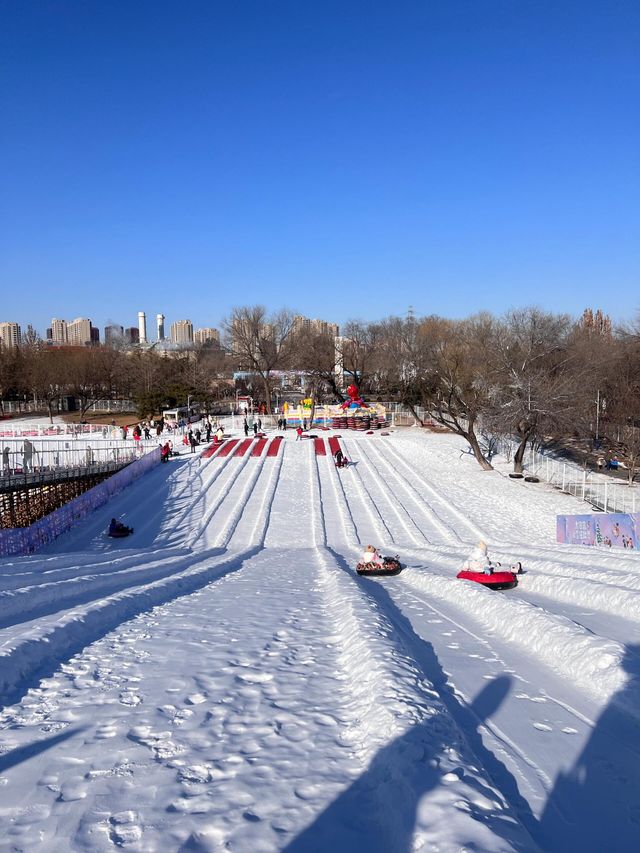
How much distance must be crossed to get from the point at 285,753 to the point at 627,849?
8.26ft

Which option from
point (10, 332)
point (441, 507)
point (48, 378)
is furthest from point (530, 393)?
point (10, 332)

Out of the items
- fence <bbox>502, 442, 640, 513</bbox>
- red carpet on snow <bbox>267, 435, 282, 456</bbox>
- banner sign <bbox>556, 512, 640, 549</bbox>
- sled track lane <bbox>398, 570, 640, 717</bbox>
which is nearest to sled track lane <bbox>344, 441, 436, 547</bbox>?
banner sign <bbox>556, 512, 640, 549</bbox>

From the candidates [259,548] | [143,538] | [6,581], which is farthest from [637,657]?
[143,538]

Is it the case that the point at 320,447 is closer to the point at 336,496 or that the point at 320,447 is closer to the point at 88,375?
the point at 336,496

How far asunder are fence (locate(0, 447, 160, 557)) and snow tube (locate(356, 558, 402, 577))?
32.8ft

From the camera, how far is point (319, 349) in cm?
7294

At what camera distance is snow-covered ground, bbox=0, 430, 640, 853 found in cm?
424

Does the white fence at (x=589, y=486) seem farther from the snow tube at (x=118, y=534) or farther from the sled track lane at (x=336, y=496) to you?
the snow tube at (x=118, y=534)

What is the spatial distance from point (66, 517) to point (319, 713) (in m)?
18.6

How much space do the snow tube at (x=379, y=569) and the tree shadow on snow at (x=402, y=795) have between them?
27.5ft

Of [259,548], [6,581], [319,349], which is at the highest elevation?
[319,349]

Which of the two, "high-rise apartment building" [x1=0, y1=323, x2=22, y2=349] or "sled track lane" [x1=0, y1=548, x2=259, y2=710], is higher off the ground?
"high-rise apartment building" [x1=0, y1=323, x2=22, y2=349]

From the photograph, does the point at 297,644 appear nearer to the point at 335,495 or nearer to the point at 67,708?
the point at 67,708

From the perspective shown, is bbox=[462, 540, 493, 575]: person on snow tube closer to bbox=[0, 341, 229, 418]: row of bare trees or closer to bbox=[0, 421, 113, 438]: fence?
bbox=[0, 421, 113, 438]: fence
